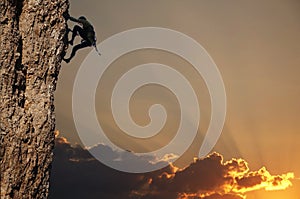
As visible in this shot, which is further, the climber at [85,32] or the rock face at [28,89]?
the climber at [85,32]

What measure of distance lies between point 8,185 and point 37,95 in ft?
10.7

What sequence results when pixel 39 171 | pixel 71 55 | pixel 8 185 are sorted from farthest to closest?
1. pixel 71 55
2. pixel 39 171
3. pixel 8 185

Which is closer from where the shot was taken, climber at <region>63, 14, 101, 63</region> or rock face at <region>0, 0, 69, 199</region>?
rock face at <region>0, 0, 69, 199</region>

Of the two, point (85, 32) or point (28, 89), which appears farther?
point (85, 32)

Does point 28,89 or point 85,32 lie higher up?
point 85,32

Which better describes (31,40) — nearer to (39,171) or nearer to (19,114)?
(19,114)

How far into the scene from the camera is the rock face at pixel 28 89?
18906 mm

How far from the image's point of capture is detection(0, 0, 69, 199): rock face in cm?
1891

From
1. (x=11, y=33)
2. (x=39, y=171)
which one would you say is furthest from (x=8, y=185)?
(x=11, y=33)

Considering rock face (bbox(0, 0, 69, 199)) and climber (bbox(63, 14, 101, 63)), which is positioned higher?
climber (bbox(63, 14, 101, 63))

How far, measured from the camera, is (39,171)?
1994cm

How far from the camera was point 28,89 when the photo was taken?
2028 centimetres

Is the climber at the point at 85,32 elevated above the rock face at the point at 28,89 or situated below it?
above

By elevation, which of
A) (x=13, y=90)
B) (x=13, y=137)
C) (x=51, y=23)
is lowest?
(x=13, y=137)
